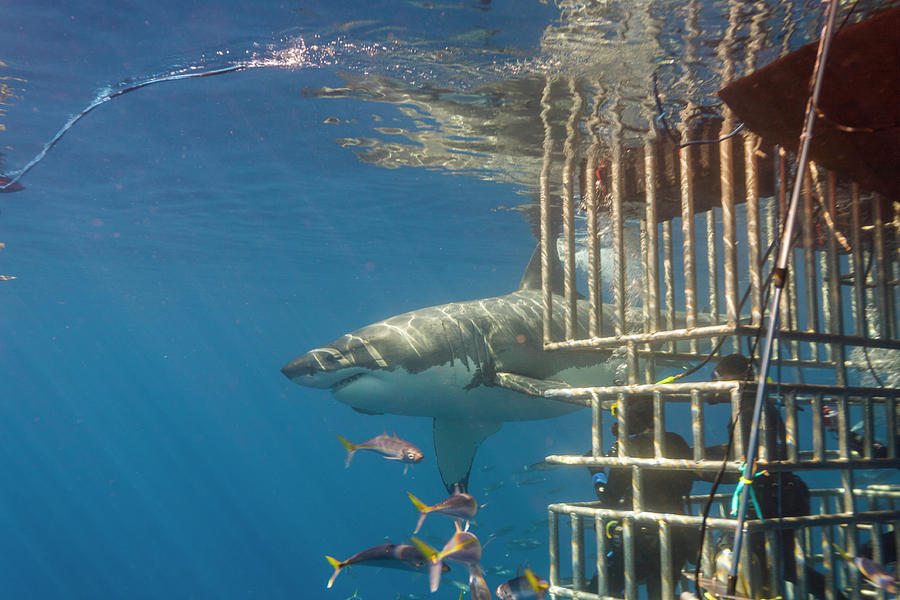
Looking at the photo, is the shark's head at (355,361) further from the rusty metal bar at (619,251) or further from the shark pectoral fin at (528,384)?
the rusty metal bar at (619,251)

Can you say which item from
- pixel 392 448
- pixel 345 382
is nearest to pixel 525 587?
pixel 392 448

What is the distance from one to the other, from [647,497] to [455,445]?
13.2ft

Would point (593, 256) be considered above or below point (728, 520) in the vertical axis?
above

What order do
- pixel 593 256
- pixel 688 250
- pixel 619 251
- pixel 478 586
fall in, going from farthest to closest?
pixel 593 256, pixel 619 251, pixel 688 250, pixel 478 586

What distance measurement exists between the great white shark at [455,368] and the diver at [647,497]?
1.36m

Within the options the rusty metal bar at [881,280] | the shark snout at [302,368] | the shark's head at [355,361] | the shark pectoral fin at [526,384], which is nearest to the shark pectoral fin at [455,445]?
the shark pectoral fin at [526,384]

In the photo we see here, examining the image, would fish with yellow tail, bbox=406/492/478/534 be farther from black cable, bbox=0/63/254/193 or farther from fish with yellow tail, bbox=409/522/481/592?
black cable, bbox=0/63/254/193

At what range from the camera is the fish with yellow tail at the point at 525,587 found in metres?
4.07

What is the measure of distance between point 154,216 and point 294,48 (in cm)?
1285

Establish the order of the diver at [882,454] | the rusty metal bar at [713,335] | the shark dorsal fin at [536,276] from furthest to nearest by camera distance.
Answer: the shark dorsal fin at [536,276] → the diver at [882,454] → the rusty metal bar at [713,335]

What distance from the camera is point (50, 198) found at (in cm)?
1580

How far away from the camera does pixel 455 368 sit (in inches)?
282

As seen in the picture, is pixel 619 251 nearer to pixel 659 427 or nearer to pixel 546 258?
Answer: pixel 546 258

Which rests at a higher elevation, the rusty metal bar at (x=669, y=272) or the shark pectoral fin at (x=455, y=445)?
the rusty metal bar at (x=669, y=272)
